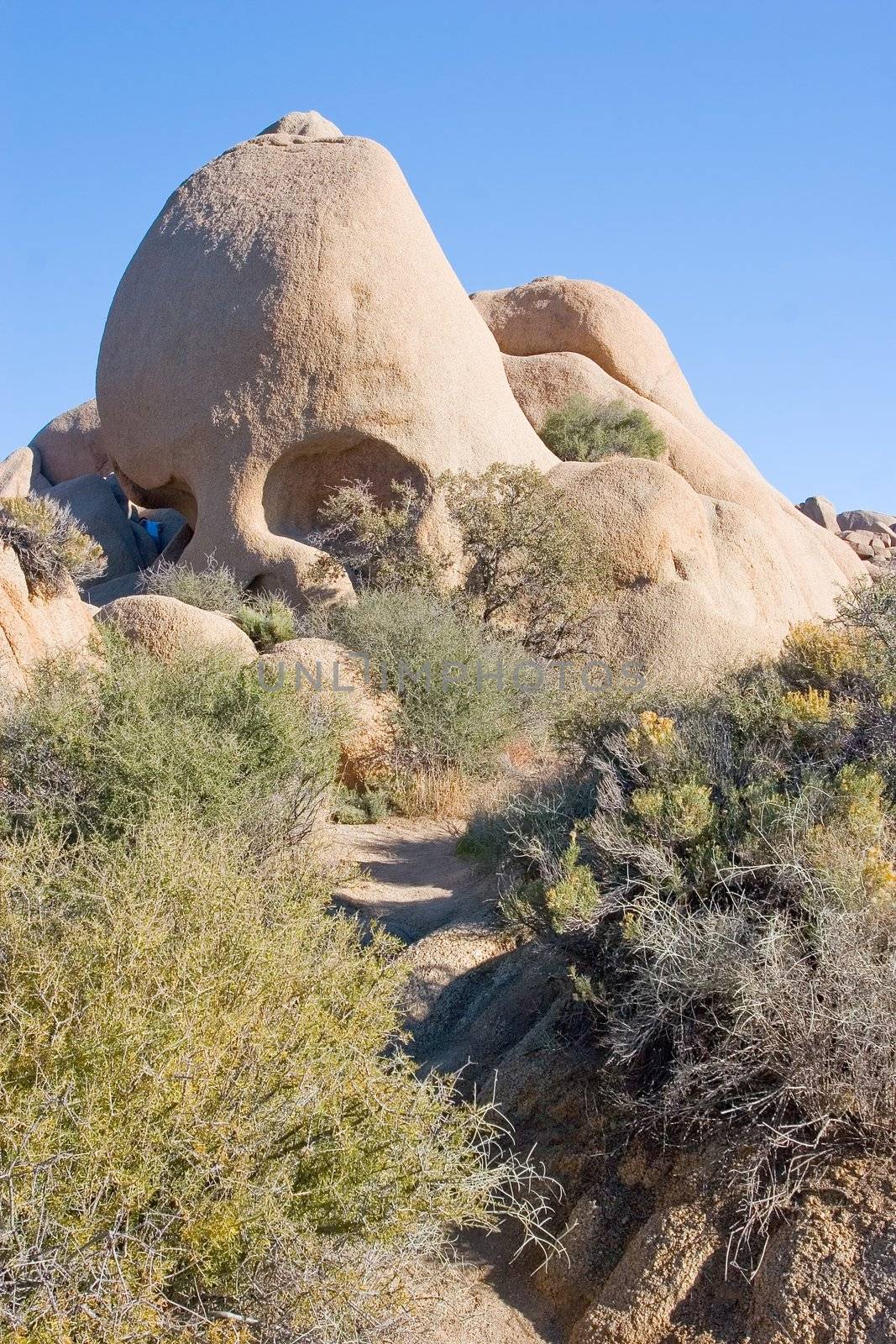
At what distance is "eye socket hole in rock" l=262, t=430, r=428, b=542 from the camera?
14555 mm

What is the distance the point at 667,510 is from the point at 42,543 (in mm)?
8588

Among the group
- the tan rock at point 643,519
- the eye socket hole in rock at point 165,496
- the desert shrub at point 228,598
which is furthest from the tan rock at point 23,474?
the tan rock at point 643,519

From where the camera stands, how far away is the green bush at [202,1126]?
2.27 m

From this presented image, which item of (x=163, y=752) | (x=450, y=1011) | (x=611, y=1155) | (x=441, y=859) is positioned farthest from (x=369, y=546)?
(x=611, y=1155)

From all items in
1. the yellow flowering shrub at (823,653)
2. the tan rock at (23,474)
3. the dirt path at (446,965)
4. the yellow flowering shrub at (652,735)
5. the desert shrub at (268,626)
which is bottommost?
the dirt path at (446,965)

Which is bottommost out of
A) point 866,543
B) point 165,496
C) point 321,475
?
point 866,543

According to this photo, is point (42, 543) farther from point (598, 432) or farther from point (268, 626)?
point (598, 432)

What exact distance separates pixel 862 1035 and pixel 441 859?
5415mm

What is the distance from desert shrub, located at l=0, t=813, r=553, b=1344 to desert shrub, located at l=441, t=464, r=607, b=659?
10.7 meters

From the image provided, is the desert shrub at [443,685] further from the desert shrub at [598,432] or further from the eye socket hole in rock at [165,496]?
the desert shrub at [598,432]

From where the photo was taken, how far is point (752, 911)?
11.6 ft

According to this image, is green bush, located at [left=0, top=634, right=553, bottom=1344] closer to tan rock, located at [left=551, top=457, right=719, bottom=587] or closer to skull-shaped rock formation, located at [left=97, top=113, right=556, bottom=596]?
skull-shaped rock formation, located at [left=97, top=113, right=556, bottom=596]

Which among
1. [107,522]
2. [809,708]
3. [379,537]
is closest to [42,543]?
[379,537]

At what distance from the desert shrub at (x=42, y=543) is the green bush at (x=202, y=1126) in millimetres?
5674
